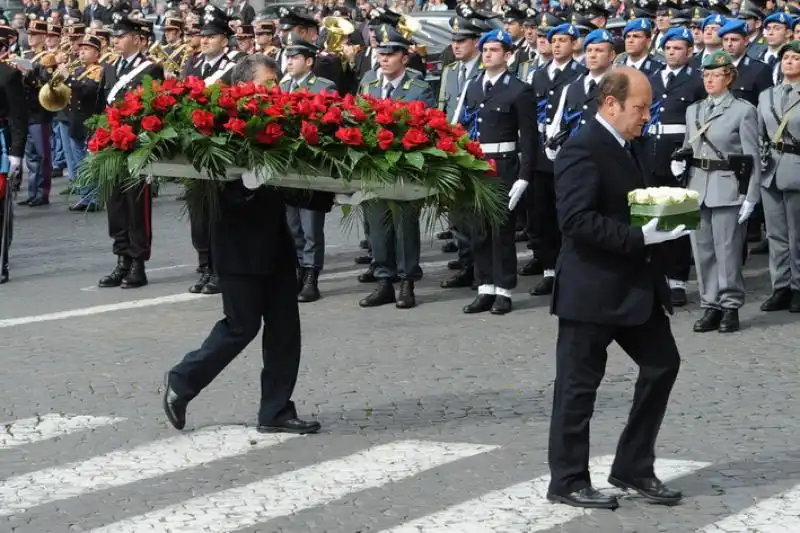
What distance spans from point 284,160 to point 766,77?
724 centimetres

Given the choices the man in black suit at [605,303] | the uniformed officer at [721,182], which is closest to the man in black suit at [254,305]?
the man in black suit at [605,303]

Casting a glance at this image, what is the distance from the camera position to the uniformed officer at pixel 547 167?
45.3 ft

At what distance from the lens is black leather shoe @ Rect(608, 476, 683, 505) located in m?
7.27

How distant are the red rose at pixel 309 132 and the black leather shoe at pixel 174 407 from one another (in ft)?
4.99

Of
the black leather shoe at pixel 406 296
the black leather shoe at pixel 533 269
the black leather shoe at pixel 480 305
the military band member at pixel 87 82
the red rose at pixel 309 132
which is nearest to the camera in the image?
the red rose at pixel 309 132

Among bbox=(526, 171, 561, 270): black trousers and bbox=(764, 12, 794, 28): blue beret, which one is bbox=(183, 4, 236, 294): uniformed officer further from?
bbox=(764, 12, 794, 28): blue beret

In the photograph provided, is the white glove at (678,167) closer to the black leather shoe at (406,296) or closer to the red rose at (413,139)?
the black leather shoe at (406,296)

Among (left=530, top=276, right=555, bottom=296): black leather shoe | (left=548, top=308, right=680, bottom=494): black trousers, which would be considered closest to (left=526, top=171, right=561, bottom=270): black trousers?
(left=530, top=276, right=555, bottom=296): black leather shoe

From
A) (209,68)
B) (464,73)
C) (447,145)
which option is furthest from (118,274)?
(447,145)

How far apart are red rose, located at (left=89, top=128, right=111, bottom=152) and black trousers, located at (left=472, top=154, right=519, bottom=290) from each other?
15.7 feet

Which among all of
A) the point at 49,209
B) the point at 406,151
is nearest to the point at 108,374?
the point at 406,151

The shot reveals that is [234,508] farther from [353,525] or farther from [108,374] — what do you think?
[108,374]

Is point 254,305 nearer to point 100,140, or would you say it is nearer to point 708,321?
point 100,140

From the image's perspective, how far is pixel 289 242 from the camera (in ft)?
28.7
